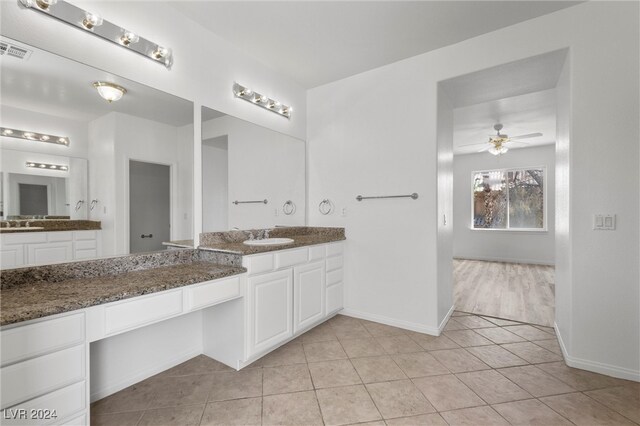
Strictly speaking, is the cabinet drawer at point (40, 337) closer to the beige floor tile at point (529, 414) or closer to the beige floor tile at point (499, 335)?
the beige floor tile at point (529, 414)

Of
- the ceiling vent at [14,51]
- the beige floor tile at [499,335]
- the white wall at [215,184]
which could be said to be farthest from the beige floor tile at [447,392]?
the ceiling vent at [14,51]

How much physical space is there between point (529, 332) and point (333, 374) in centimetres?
196

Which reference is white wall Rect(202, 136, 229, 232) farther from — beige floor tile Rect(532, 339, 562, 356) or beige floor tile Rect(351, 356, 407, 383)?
beige floor tile Rect(532, 339, 562, 356)

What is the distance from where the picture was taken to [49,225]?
5.29 feet

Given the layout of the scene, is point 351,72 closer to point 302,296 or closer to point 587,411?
point 302,296

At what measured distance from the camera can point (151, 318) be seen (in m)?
1.53

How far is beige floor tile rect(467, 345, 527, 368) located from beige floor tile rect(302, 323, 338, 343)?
115cm

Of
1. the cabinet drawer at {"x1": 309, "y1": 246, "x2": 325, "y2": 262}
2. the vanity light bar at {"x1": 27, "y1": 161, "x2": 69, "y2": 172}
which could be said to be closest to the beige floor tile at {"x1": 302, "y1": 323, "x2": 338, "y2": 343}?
the cabinet drawer at {"x1": 309, "y1": 246, "x2": 325, "y2": 262}

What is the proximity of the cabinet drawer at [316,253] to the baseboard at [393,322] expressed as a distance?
0.77m

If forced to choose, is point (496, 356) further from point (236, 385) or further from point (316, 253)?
point (236, 385)

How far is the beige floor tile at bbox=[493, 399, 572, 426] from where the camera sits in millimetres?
1571

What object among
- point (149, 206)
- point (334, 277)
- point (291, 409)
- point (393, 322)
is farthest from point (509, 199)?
point (149, 206)

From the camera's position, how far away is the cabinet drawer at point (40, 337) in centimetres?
107

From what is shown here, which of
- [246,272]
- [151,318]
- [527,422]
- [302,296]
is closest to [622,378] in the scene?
[527,422]
